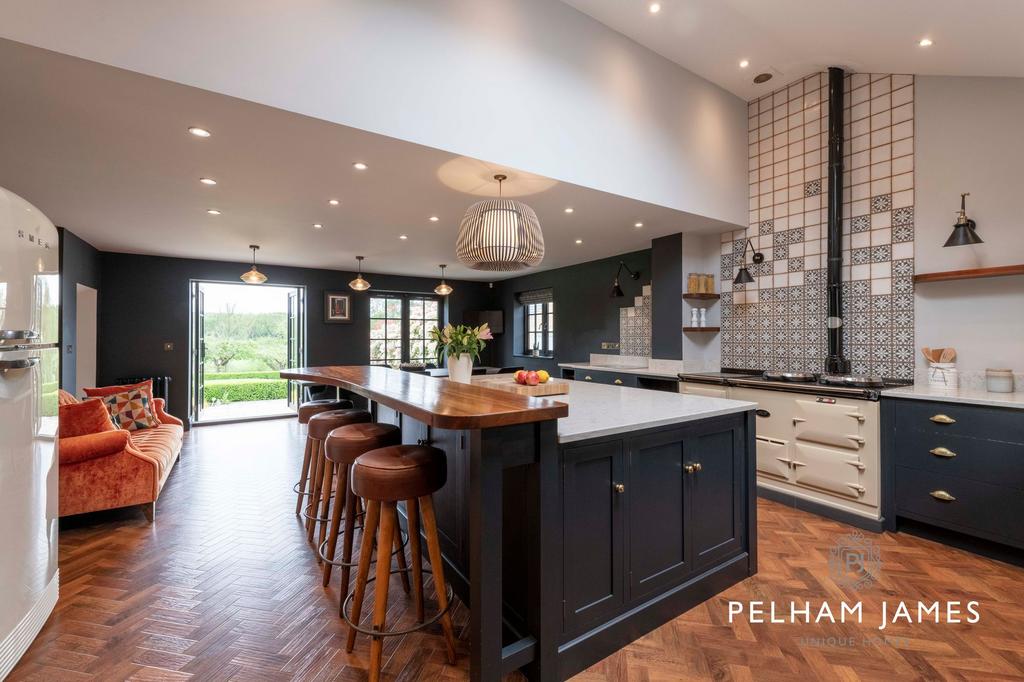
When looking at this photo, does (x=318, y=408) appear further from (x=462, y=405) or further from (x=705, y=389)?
(x=705, y=389)

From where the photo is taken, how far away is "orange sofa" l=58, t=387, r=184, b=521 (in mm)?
2906

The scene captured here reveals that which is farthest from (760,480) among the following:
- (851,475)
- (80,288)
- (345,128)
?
(80,288)

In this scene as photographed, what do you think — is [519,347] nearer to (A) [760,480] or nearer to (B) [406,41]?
(A) [760,480]

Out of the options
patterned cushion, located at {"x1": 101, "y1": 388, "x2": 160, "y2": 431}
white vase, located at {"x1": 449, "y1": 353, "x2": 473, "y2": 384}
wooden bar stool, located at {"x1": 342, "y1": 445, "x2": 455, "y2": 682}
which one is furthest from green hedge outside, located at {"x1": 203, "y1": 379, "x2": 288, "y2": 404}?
wooden bar stool, located at {"x1": 342, "y1": 445, "x2": 455, "y2": 682}

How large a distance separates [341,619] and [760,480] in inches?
133

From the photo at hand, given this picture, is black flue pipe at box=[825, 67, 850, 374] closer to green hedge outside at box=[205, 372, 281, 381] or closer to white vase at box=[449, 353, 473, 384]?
white vase at box=[449, 353, 473, 384]

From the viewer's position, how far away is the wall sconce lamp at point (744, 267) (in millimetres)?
4184

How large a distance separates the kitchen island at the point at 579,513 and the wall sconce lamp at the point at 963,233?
6.86 ft

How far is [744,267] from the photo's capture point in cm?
425

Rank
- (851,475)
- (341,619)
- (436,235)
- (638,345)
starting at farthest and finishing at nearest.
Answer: (638,345)
(436,235)
(851,475)
(341,619)

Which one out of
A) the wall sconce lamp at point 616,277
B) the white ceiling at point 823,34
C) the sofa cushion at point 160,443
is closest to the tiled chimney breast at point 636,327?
the wall sconce lamp at point 616,277

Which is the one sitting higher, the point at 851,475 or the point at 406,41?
the point at 406,41

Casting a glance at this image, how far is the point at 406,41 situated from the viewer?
2.54 metres

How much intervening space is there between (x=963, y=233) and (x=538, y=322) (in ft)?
19.4
